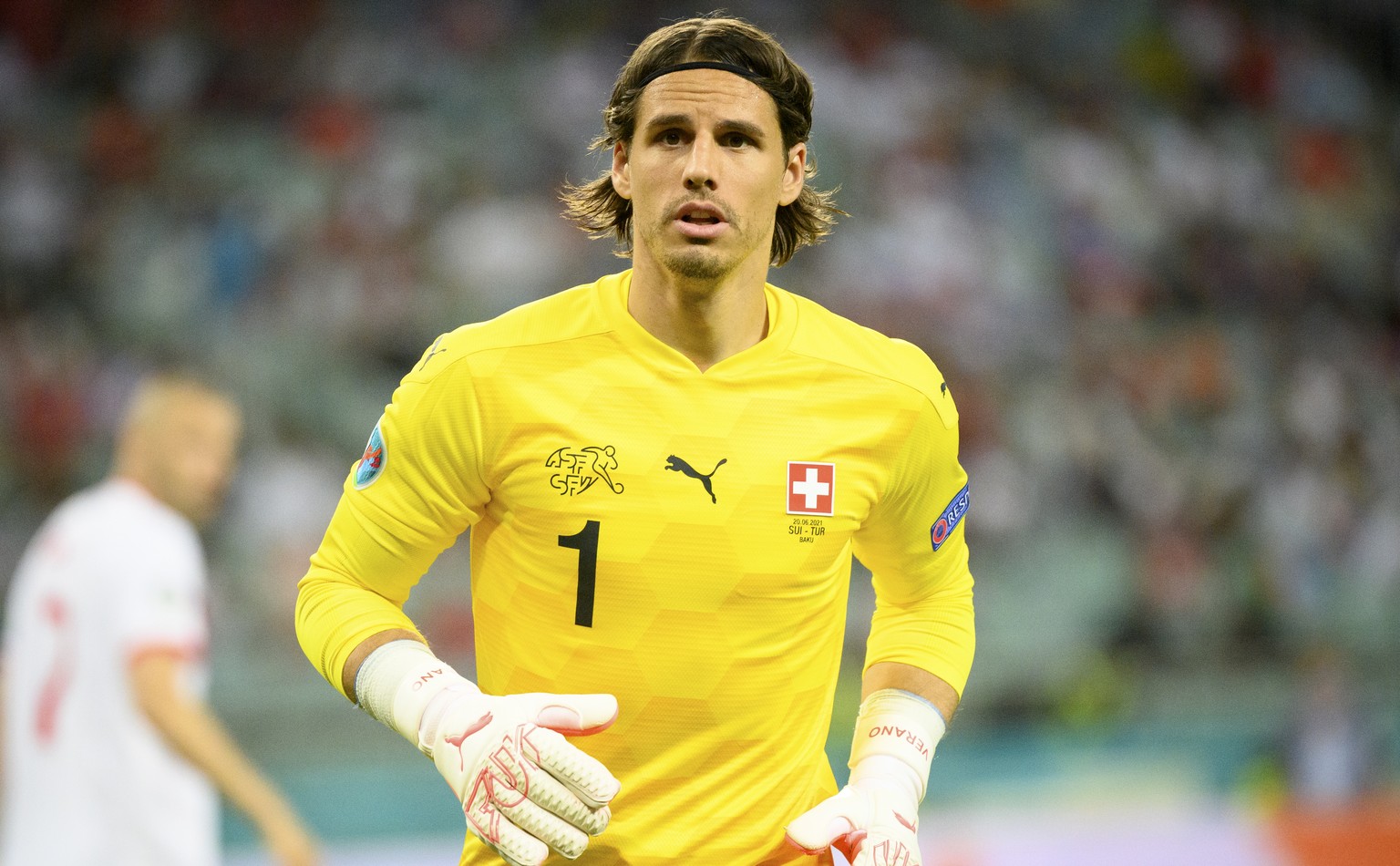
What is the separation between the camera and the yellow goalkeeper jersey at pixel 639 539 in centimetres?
273

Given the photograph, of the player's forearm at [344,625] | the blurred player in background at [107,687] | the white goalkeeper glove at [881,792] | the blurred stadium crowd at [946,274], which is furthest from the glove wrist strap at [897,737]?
the blurred stadium crowd at [946,274]

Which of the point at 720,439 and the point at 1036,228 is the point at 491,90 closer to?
the point at 1036,228

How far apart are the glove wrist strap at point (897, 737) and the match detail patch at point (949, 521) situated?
0.32 meters

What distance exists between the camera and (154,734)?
15.6 feet

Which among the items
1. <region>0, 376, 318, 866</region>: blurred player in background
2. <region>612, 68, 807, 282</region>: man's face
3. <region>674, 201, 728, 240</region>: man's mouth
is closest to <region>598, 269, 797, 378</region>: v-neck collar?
<region>612, 68, 807, 282</region>: man's face

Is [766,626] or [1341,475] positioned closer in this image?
[766,626]

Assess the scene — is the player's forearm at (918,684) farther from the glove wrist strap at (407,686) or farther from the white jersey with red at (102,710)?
the white jersey with red at (102,710)

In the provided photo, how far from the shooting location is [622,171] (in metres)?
2.99

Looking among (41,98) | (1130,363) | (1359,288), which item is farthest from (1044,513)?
(41,98)

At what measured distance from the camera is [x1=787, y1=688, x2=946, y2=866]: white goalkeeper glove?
2.63m

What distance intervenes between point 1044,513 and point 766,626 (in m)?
7.18

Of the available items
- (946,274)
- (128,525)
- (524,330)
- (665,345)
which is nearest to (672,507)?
(665,345)

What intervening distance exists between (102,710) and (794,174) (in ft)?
10.1

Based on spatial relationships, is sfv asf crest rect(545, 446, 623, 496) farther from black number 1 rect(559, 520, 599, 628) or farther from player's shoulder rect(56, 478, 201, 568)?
player's shoulder rect(56, 478, 201, 568)
